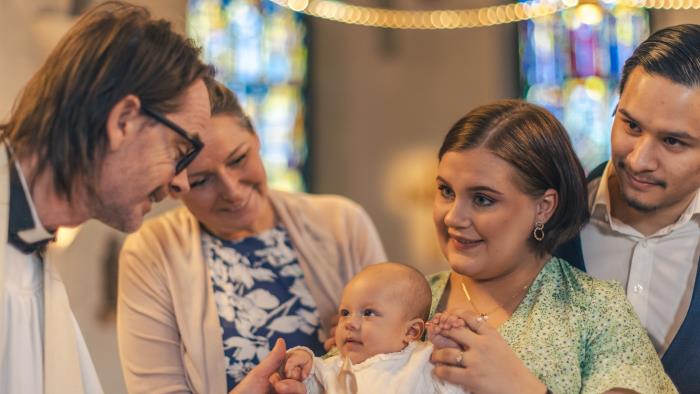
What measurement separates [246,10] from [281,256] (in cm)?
527

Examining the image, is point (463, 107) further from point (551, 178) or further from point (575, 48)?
point (551, 178)

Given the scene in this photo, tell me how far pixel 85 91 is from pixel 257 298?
112cm

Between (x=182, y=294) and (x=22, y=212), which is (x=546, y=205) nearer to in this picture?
(x=182, y=294)

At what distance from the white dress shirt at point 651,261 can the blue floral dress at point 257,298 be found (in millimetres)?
888

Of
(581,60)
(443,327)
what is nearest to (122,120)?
(443,327)

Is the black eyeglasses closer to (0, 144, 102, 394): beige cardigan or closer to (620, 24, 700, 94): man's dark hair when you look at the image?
(0, 144, 102, 394): beige cardigan

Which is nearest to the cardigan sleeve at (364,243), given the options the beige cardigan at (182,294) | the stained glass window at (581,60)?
the beige cardigan at (182,294)

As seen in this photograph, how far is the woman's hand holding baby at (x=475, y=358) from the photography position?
2.22 meters

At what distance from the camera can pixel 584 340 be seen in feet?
7.77

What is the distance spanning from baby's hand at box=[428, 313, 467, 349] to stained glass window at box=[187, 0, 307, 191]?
5.65 metres

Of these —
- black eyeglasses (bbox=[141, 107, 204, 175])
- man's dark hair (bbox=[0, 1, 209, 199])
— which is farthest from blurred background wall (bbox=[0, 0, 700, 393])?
man's dark hair (bbox=[0, 1, 209, 199])

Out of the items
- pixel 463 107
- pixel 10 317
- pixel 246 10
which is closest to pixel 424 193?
pixel 463 107

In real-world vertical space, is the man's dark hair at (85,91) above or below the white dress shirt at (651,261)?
above

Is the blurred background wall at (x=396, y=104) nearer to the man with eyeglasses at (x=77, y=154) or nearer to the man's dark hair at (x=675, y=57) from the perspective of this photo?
the man's dark hair at (x=675, y=57)
